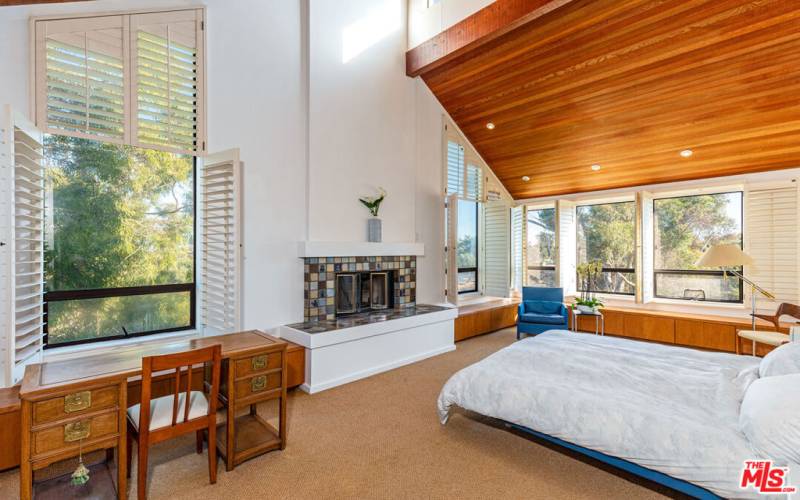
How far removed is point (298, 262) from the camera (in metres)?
4.18

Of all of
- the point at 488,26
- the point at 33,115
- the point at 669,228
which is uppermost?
the point at 488,26

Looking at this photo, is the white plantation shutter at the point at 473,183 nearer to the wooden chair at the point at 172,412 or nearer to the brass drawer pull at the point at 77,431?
the wooden chair at the point at 172,412

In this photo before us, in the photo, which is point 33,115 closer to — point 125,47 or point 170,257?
point 125,47

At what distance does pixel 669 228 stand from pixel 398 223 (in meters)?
4.06

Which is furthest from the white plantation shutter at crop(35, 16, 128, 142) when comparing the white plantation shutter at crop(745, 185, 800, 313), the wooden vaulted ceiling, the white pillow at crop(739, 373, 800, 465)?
the white plantation shutter at crop(745, 185, 800, 313)

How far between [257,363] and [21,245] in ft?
5.51

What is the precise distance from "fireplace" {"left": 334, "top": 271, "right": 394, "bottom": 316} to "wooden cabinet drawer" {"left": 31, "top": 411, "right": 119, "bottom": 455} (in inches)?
101

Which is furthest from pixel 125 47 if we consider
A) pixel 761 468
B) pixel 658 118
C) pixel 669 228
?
pixel 669 228

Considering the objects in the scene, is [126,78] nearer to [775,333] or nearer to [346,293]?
[346,293]

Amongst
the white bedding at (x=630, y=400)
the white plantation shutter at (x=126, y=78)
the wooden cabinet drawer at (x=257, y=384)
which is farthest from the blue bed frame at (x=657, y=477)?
the white plantation shutter at (x=126, y=78)

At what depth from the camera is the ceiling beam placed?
386 cm

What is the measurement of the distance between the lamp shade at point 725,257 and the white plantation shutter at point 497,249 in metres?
2.64

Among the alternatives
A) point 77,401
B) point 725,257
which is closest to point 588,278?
point 725,257

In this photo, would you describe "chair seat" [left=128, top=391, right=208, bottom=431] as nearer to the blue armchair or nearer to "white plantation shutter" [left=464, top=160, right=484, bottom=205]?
the blue armchair
